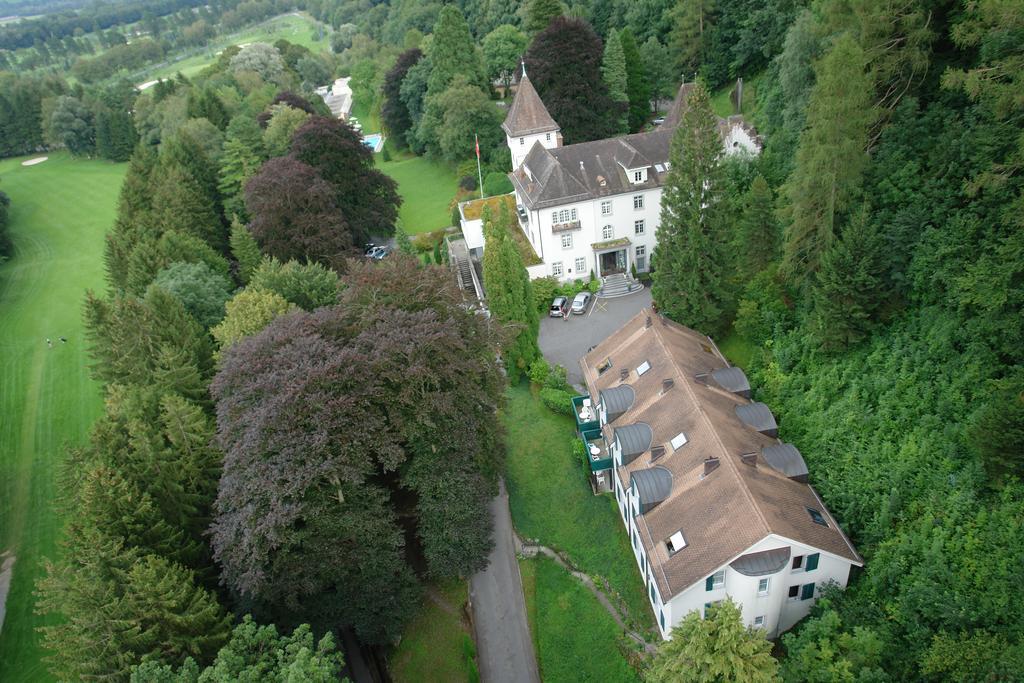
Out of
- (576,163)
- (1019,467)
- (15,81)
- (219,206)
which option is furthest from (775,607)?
(15,81)

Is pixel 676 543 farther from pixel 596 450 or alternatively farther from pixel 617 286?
pixel 617 286

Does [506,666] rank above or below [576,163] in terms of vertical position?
below

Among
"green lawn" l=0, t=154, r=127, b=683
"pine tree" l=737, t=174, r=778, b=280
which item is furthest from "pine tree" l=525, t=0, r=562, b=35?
"green lawn" l=0, t=154, r=127, b=683

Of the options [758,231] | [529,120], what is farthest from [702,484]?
[529,120]

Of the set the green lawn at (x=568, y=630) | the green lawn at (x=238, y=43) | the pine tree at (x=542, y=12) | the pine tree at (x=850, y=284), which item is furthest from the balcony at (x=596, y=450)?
the green lawn at (x=238, y=43)

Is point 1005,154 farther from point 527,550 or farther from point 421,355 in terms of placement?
point 527,550

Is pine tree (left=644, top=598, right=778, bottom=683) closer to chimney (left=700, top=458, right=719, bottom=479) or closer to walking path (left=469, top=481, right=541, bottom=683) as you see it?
chimney (left=700, top=458, right=719, bottom=479)
